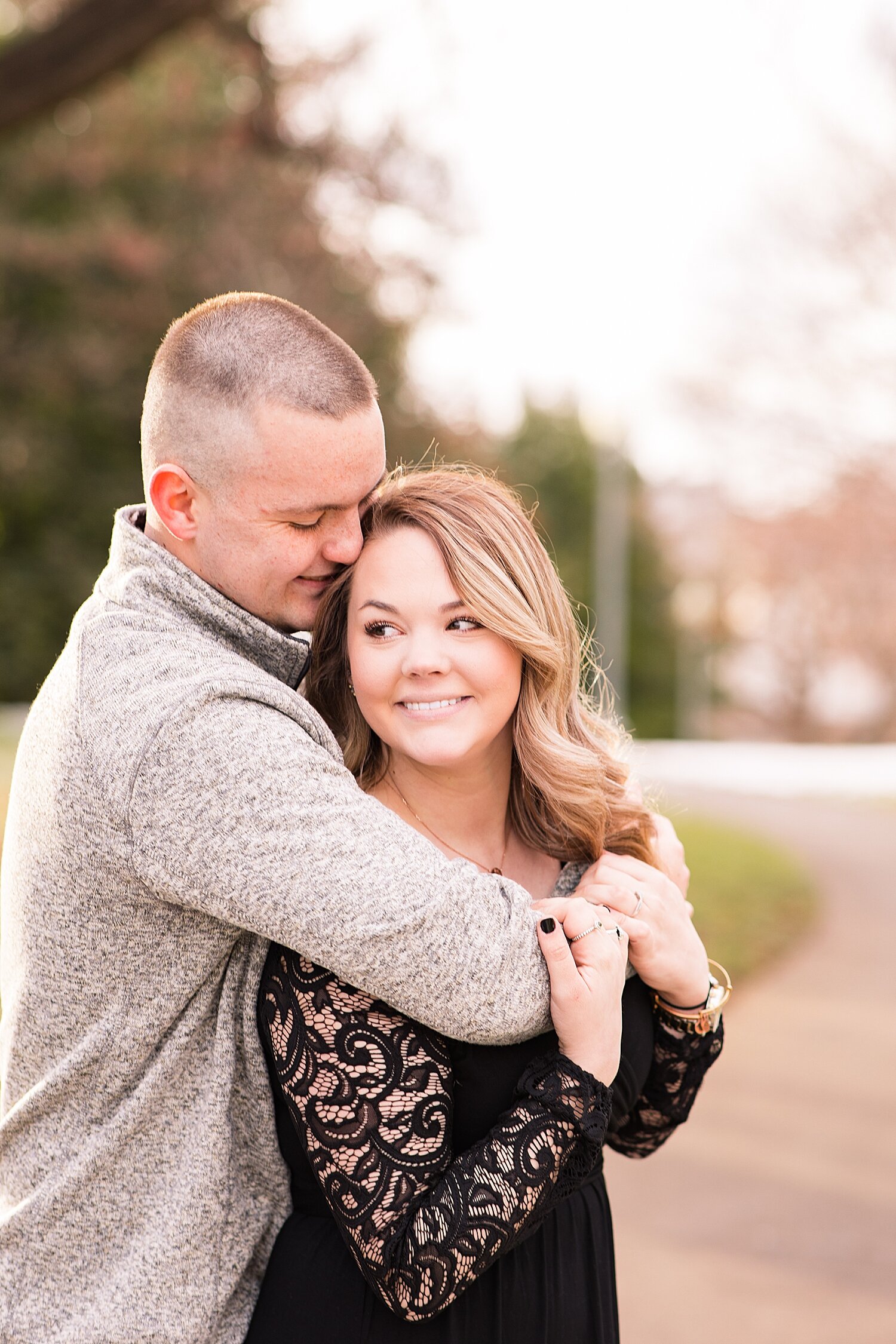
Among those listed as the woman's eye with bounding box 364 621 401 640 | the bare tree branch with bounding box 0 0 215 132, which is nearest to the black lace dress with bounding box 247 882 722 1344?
the woman's eye with bounding box 364 621 401 640

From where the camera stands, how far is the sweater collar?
2.01 m

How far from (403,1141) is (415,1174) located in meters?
0.05

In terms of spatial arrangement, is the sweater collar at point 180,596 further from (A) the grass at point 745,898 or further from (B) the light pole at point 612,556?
(B) the light pole at point 612,556

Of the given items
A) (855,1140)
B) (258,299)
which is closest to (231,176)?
(855,1140)

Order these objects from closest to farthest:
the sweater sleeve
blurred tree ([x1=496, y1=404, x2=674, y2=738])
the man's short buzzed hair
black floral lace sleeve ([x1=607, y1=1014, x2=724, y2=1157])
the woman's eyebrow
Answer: the sweater sleeve
the man's short buzzed hair
the woman's eyebrow
black floral lace sleeve ([x1=607, y1=1014, x2=724, y2=1157])
blurred tree ([x1=496, y1=404, x2=674, y2=738])

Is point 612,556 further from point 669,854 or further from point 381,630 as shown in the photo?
point 381,630

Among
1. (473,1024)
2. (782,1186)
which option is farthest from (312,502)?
(782,1186)

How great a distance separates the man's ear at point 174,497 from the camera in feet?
7.07

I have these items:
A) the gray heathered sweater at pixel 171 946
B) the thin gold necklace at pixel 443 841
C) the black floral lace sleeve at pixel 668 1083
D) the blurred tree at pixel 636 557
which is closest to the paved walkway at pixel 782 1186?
the black floral lace sleeve at pixel 668 1083

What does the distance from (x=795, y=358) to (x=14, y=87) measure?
14.5 metres

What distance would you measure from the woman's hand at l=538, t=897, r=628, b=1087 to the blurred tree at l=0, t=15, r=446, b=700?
15.1 metres

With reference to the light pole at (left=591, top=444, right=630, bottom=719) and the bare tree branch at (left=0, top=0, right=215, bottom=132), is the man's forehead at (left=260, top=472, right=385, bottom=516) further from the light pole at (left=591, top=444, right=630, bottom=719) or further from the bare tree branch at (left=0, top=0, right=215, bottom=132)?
the light pole at (left=591, top=444, right=630, bottom=719)

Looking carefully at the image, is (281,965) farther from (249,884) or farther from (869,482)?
(869,482)

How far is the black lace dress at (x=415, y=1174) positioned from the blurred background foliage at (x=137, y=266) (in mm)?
14518
